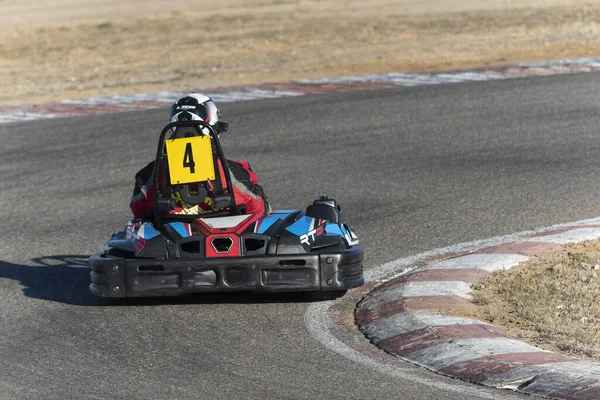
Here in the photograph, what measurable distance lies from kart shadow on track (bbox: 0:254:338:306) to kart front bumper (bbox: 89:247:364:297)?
265 millimetres

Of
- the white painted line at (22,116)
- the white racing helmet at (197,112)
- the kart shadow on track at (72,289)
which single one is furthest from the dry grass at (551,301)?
the white painted line at (22,116)

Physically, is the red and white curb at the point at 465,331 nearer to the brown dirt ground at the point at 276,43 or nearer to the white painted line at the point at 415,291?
the white painted line at the point at 415,291

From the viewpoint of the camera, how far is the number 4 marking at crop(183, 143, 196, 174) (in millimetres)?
6738

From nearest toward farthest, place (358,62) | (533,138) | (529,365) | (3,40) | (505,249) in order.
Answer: (529,365)
(505,249)
(533,138)
(358,62)
(3,40)

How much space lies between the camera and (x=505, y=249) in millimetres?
7320

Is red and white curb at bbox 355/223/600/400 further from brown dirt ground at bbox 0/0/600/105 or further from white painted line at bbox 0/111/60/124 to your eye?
brown dirt ground at bbox 0/0/600/105

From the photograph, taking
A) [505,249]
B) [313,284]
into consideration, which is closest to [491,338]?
[313,284]

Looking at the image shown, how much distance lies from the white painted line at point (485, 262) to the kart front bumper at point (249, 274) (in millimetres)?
814

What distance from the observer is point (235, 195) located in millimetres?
7023

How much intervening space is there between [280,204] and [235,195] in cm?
265

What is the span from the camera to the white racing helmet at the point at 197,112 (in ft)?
23.0

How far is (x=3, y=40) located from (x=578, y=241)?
2543cm

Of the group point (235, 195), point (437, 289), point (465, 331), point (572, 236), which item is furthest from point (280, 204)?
point (465, 331)

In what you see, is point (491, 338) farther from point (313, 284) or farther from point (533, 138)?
point (533, 138)
